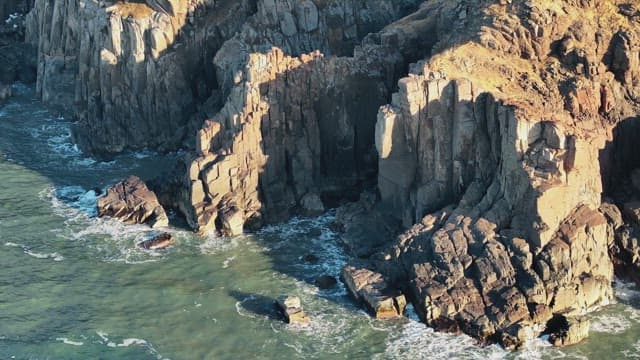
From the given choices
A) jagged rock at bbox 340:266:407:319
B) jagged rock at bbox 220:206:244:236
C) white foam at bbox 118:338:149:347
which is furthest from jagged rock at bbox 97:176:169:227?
jagged rock at bbox 340:266:407:319

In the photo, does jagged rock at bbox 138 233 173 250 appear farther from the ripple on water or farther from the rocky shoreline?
the ripple on water

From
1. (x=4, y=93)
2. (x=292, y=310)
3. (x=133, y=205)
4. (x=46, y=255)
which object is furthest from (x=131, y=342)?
(x=4, y=93)

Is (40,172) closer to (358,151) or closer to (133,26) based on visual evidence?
(133,26)

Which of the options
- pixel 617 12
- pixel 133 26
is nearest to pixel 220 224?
pixel 133 26

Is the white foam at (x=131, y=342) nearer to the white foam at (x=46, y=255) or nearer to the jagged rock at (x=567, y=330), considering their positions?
the white foam at (x=46, y=255)

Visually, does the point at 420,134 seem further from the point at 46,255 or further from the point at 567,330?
the point at 46,255

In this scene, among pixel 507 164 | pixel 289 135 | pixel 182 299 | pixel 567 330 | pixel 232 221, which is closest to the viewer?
pixel 567 330

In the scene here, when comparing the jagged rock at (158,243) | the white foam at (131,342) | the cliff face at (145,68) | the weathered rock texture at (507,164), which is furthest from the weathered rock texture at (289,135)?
the white foam at (131,342)
